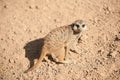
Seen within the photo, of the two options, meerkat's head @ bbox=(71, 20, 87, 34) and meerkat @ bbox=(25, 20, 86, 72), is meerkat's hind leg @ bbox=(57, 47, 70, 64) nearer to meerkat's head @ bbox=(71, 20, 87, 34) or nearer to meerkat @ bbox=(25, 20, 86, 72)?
meerkat @ bbox=(25, 20, 86, 72)

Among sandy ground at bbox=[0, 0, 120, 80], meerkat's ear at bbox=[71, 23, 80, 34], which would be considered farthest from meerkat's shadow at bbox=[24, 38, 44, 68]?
meerkat's ear at bbox=[71, 23, 80, 34]

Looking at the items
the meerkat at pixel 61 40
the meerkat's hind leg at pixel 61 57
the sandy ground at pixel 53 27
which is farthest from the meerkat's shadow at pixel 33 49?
the meerkat's hind leg at pixel 61 57

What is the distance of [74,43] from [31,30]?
1.04 meters

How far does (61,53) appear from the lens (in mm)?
5754

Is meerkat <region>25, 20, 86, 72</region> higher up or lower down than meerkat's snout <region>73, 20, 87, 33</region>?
lower down

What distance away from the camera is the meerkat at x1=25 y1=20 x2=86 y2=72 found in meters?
5.65

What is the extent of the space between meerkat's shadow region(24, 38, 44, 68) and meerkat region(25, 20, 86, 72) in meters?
0.35

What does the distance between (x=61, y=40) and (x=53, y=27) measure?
0.69m

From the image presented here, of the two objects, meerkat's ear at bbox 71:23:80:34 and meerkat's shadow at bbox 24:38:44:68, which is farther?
meerkat's shadow at bbox 24:38:44:68

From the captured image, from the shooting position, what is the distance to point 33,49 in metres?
6.16

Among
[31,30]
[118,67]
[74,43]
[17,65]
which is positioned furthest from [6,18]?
[118,67]

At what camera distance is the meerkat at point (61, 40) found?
18.5ft

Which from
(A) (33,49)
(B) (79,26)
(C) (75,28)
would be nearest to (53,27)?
(A) (33,49)

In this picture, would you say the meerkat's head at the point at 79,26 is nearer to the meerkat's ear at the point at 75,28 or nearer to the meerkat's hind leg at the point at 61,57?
the meerkat's ear at the point at 75,28
